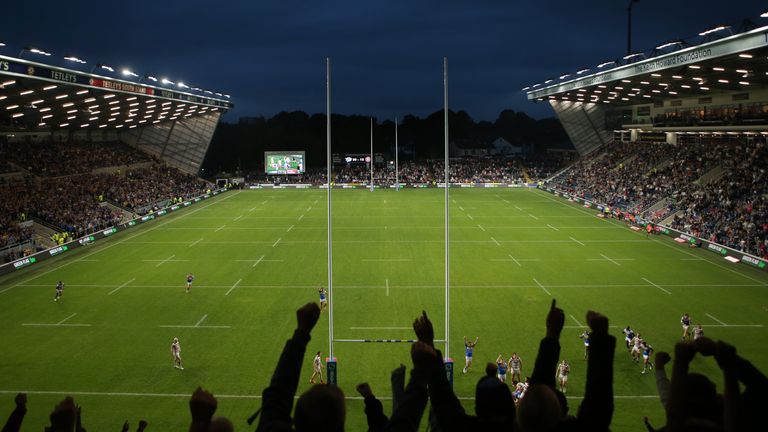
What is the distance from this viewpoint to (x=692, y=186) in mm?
48000

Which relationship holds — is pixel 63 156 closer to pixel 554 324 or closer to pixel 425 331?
pixel 425 331

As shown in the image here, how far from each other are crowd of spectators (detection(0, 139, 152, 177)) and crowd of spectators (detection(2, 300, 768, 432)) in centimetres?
5647

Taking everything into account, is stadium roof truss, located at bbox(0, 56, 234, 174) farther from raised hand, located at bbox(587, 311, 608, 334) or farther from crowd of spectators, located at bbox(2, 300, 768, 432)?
raised hand, located at bbox(587, 311, 608, 334)

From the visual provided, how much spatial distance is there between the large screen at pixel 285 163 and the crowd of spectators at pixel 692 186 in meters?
37.7

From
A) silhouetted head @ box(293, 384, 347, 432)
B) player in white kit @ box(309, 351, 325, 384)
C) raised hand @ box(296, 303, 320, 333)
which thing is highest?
raised hand @ box(296, 303, 320, 333)

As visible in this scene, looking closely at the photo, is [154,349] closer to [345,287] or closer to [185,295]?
[185,295]

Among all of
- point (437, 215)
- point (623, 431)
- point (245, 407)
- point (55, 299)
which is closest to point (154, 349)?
point (245, 407)

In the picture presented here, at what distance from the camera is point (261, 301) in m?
26.9

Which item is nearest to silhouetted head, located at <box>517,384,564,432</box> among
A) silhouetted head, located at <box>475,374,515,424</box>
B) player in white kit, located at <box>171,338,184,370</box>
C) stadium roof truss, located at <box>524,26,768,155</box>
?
silhouetted head, located at <box>475,374,515,424</box>

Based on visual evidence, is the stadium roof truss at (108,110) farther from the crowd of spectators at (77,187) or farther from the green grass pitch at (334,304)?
the green grass pitch at (334,304)

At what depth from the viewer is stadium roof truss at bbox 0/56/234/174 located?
35250mm

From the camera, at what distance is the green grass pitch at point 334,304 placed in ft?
58.2

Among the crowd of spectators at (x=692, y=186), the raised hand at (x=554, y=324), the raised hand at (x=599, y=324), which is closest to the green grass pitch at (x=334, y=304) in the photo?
the crowd of spectators at (x=692, y=186)

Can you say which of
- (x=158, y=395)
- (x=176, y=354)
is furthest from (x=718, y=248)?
(x=158, y=395)
